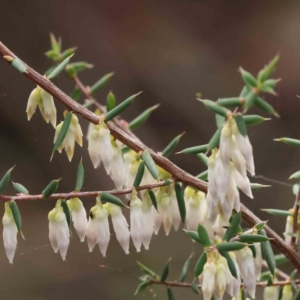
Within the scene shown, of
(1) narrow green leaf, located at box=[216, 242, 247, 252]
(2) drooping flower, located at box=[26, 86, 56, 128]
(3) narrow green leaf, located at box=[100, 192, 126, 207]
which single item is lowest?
(1) narrow green leaf, located at box=[216, 242, 247, 252]

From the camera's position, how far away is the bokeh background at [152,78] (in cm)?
159

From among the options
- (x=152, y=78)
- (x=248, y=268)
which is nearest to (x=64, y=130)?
(x=248, y=268)

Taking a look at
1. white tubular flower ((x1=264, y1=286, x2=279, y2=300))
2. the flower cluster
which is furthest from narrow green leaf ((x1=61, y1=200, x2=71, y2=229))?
white tubular flower ((x1=264, y1=286, x2=279, y2=300))

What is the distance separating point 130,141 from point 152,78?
1200mm

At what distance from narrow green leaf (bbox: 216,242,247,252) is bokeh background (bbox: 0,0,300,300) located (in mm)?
1021

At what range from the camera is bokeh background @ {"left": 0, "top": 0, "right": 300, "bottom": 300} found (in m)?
1.59

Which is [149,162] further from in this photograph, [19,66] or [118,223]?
[19,66]

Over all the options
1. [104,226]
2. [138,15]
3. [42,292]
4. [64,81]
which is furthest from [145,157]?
[138,15]

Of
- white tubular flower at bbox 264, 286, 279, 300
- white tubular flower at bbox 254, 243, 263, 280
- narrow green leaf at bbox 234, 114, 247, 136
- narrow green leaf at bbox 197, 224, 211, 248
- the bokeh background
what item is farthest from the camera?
the bokeh background

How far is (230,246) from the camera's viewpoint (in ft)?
1.85

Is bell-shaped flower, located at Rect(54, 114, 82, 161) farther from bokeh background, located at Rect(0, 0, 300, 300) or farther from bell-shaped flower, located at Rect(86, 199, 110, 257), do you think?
bokeh background, located at Rect(0, 0, 300, 300)

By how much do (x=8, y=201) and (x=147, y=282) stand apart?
406mm

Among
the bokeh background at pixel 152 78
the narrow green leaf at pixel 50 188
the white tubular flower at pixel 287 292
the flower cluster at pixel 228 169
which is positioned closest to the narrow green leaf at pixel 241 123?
the flower cluster at pixel 228 169

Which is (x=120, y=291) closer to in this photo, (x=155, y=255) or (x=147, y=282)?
(x=155, y=255)
